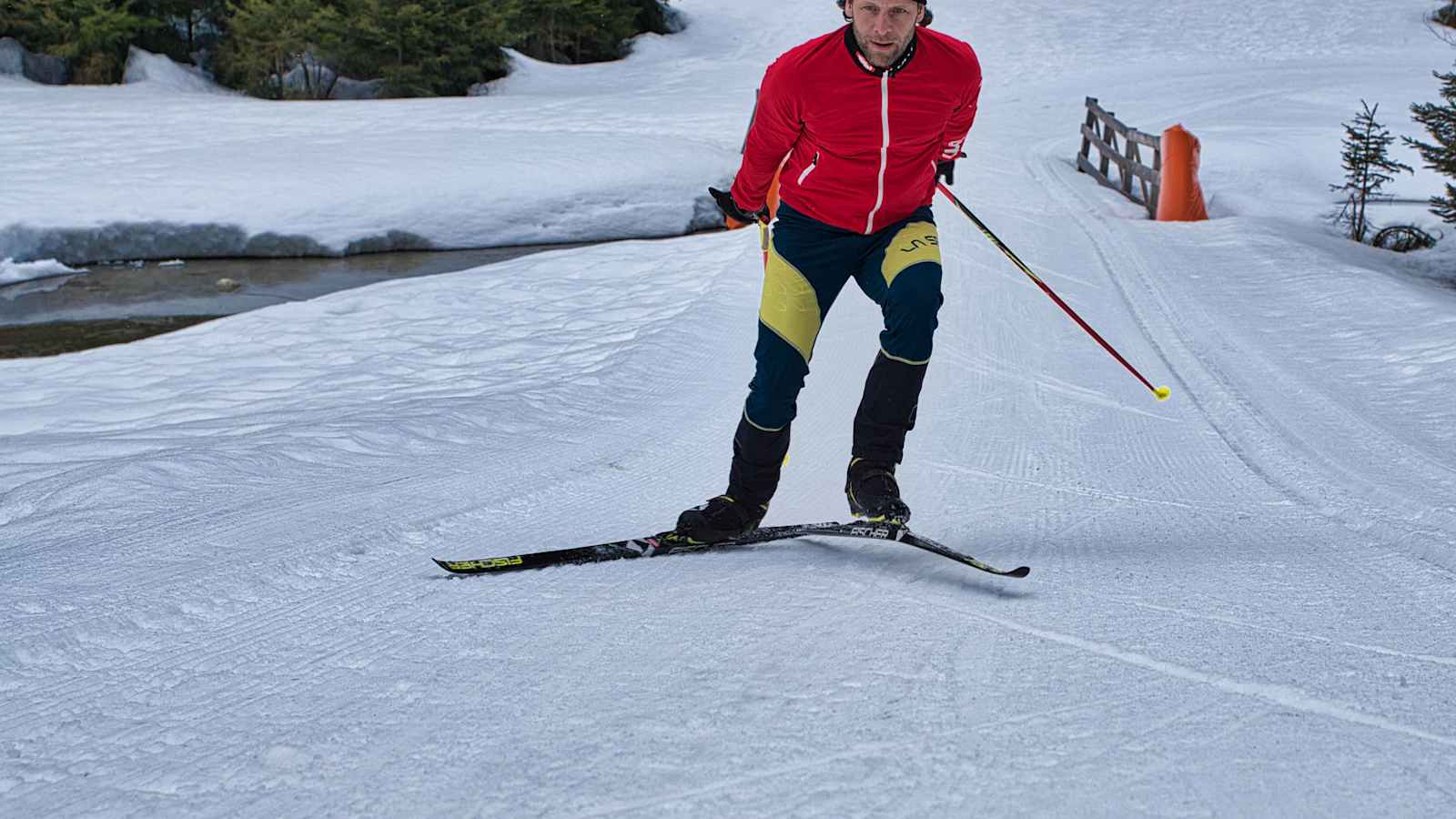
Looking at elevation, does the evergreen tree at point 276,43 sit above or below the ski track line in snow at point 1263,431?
above

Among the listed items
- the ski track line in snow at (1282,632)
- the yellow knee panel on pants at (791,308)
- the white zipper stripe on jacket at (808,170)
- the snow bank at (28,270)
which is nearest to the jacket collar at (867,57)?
the white zipper stripe on jacket at (808,170)

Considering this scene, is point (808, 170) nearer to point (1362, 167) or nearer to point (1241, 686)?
point (1241, 686)

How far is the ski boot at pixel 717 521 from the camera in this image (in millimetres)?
3596

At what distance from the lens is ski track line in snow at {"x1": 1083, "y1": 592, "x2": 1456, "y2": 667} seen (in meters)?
2.47

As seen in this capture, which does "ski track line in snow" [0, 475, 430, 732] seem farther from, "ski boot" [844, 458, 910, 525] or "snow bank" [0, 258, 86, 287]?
"snow bank" [0, 258, 86, 287]

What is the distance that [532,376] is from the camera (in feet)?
22.3

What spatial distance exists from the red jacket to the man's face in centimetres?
4

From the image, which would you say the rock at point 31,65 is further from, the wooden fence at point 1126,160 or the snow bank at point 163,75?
the wooden fence at point 1126,160

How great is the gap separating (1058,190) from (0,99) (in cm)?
1716

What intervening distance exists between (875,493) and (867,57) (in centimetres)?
131

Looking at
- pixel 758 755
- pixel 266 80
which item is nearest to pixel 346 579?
pixel 758 755

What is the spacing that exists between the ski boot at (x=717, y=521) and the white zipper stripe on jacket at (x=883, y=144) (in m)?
0.96

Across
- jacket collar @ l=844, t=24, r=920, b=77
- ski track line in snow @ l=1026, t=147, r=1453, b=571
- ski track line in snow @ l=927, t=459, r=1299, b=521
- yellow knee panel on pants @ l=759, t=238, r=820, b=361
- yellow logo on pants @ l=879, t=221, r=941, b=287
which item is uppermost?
jacket collar @ l=844, t=24, r=920, b=77

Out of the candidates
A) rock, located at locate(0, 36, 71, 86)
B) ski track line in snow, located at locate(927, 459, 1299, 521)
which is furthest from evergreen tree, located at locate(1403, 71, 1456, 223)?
rock, located at locate(0, 36, 71, 86)
